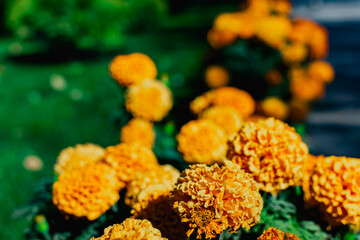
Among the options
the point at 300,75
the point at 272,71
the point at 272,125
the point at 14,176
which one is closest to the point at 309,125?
the point at 300,75

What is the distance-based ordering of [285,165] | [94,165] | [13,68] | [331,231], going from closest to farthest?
[285,165], [331,231], [94,165], [13,68]

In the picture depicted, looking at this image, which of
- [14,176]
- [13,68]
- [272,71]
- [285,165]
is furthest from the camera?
[13,68]

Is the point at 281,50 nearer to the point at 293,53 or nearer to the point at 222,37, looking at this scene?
the point at 293,53

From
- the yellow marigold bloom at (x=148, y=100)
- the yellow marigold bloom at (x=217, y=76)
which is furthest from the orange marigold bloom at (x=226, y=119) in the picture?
the yellow marigold bloom at (x=217, y=76)

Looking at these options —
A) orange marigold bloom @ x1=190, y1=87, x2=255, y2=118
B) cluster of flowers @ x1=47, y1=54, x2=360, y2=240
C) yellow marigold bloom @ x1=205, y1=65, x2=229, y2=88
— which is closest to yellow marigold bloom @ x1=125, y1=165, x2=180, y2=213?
cluster of flowers @ x1=47, y1=54, x2=360, y2=240

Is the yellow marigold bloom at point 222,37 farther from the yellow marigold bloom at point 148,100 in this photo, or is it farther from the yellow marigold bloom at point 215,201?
the yellow marigold bloom at point 215,201

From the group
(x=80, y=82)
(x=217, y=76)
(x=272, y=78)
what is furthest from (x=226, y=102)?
(x=80, y=82)

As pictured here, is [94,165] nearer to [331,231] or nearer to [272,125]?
[272,125]
